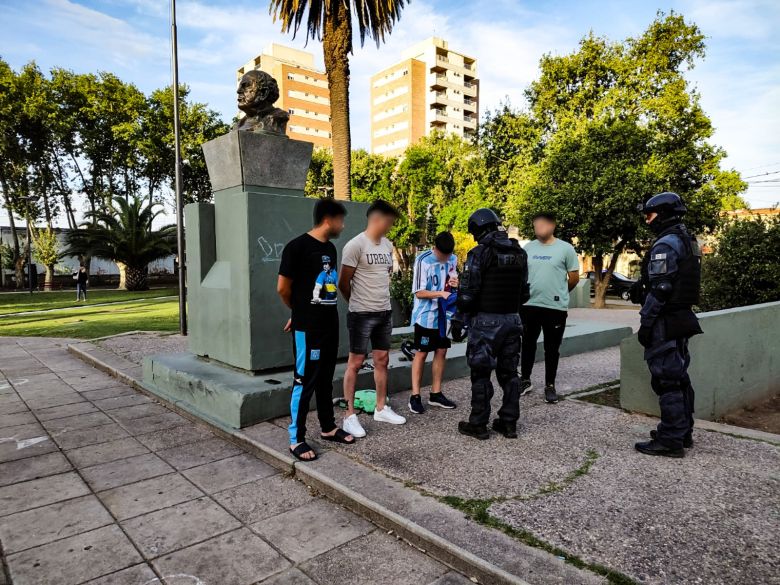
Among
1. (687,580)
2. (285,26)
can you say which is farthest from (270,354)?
(285,26)

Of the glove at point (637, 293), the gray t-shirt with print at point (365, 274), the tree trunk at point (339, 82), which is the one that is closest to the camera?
the glove at point (637, 293)

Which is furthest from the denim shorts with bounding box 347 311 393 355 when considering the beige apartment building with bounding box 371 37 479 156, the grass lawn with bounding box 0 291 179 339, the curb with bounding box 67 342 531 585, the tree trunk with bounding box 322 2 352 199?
the beige apartment building with bounding box 371 37 479 156

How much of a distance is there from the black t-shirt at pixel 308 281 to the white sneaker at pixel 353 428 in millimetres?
930

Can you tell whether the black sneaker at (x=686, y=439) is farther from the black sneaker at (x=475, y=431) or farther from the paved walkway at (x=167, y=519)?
the paved walkway at (x=167, y=519)

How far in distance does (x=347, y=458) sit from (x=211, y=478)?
96 centimetres

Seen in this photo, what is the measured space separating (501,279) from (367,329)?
1186 mm

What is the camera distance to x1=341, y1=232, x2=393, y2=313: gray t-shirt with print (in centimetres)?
408

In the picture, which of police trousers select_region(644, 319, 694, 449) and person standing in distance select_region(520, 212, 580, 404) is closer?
police trousers select_region(644, 319, 694, 449)

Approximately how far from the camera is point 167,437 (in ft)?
14.2

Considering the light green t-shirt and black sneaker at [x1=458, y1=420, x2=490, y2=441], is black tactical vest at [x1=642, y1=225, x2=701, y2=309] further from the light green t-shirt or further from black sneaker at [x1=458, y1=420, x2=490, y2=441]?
black sneaker at [x1=458, y1=420, x2=490, y2=441]

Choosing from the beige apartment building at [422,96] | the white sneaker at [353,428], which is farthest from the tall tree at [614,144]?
A: the beige apartment building at [422,96]

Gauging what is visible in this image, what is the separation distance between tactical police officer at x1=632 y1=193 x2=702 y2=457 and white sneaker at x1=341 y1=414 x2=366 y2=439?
2.14m

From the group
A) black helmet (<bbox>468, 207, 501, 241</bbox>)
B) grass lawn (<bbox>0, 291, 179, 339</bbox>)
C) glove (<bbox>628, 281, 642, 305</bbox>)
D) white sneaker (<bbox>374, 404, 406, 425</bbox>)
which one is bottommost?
grass lawn (<bbox>0, 291, 179, 339</bbox>)

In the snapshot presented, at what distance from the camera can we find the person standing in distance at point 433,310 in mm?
4715
